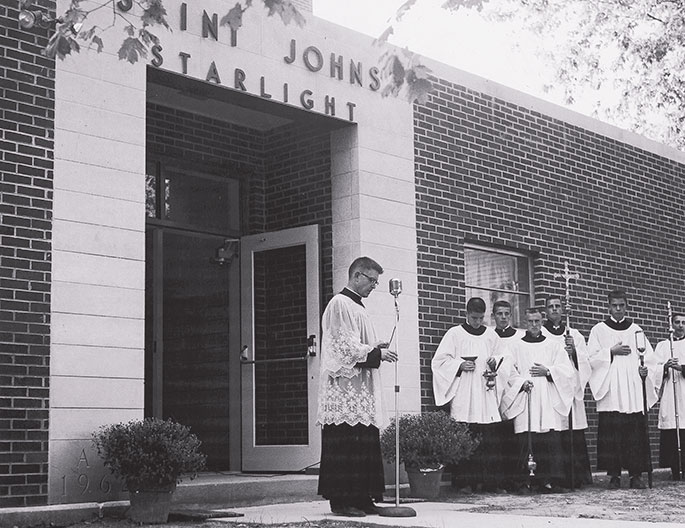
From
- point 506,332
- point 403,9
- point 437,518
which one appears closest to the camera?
point 403,9

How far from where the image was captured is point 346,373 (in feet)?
29.8

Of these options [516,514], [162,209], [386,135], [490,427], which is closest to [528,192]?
[386,135]

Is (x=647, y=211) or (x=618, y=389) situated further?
(x=647, y=211)

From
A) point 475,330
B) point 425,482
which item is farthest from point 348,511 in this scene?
point 475,330

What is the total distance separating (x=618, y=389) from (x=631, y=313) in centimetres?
316

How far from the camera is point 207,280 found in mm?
13062

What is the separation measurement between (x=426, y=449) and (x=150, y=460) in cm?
315

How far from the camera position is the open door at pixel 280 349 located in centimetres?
1167

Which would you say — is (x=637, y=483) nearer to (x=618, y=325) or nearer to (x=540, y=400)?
(x=540, y=400)

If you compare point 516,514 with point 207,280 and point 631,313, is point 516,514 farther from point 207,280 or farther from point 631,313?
point 631,313

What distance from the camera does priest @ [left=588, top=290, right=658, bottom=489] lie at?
480 inches

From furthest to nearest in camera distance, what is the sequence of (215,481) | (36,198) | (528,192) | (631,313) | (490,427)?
1. (631,313)
2. (528,192)
3. (490,427)
4. (215,481)
5. (36,198)

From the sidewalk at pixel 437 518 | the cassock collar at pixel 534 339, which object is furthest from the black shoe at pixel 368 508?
the cassock collar at pixel 534 339

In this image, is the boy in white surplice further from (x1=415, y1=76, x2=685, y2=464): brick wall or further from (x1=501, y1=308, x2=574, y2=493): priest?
(x1=415, y1=76, x2=685, y2=464): brick wall
